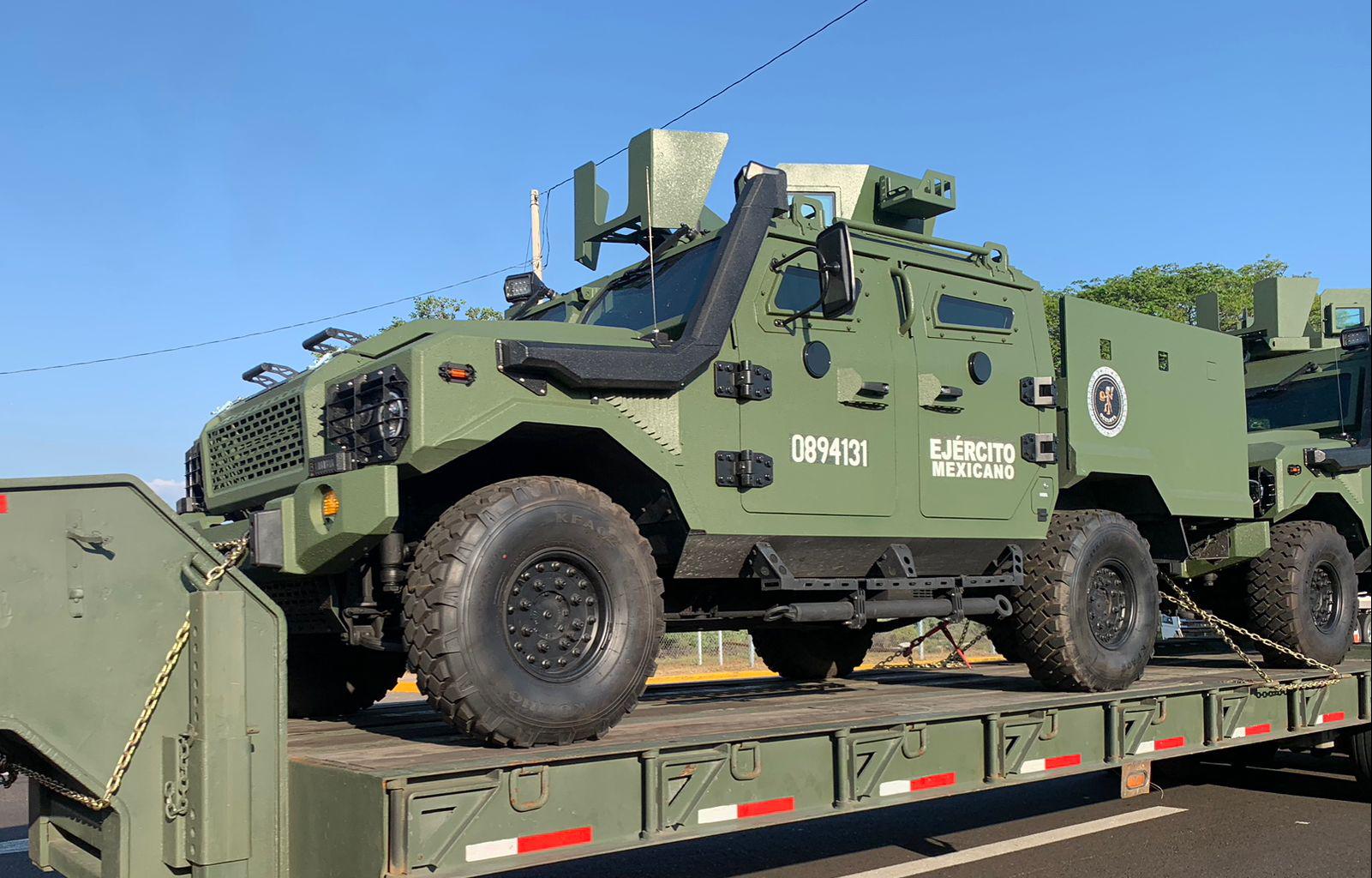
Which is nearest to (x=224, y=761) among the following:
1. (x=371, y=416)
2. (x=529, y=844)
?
(x=529, y=844)

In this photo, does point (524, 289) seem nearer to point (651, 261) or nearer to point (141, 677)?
point (651, 261)

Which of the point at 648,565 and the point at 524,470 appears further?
the point at 524,470

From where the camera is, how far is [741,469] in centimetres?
552

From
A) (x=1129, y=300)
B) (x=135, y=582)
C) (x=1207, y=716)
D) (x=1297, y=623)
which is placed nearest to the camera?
(x=135, y=582)

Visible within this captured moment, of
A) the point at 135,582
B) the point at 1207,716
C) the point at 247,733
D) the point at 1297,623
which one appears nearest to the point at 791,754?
the point at 247,733

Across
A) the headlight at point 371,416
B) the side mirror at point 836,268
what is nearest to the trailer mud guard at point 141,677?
the headlight at point 371,416

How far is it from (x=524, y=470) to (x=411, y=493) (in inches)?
20.8

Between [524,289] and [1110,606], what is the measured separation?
3790mm

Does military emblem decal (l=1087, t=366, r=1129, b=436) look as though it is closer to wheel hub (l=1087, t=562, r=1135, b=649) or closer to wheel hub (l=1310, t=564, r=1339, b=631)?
wheel hub (l=1087, t=562, r=1135, b=649)

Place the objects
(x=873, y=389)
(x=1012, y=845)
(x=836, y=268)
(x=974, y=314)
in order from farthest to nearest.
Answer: (x=1012, y=845) → (x=974, y=314) → (x=873, y=389) → (x=836, y=268)

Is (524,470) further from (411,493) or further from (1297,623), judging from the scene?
(1297,623)

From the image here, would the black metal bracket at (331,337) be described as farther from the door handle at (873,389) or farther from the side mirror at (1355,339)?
the side mirror at (1355,339)

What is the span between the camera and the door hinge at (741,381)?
5.53 metres

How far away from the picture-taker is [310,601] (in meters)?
5.40
